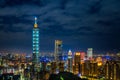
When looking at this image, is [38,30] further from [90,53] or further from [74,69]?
[74,69]

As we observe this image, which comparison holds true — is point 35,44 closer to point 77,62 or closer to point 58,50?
point 58,50

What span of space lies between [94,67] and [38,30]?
15.7 meters

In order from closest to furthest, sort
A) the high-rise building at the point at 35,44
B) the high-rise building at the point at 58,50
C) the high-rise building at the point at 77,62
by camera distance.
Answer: the high-rise building at the point at 77,62 < the high-rise building at the point at 35,44 < the high-rise building at the point at 58,50

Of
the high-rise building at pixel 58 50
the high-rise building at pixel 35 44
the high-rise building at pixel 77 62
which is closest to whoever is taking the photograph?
the high-rise building at pixel 77 62

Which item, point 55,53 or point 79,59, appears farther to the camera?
point 55,53

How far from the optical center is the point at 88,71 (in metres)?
29.0

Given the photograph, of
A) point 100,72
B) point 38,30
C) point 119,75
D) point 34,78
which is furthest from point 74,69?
point 38,30

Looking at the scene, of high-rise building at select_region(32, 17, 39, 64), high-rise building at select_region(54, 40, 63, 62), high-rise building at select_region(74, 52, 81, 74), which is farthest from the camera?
high-rise building at select_region(54, 40, 63, 62)

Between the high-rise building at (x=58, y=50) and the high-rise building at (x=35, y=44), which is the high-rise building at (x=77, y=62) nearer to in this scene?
the high-rise building at (x=58, y=50)

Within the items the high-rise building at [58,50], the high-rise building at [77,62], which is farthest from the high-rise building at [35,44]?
A: the high-rise building at [77,62]

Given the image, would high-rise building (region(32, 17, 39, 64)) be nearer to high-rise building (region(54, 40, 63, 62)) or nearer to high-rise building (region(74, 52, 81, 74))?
high-rise building (region(54, 40, 63, 62))

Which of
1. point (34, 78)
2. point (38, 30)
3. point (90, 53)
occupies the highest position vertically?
point (38, 30)

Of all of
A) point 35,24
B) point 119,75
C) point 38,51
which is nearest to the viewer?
point 119,75

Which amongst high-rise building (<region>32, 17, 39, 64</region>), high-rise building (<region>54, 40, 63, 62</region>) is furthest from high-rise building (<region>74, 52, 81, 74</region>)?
high-rise building (<region>32, 17, 39, 64</region>)
